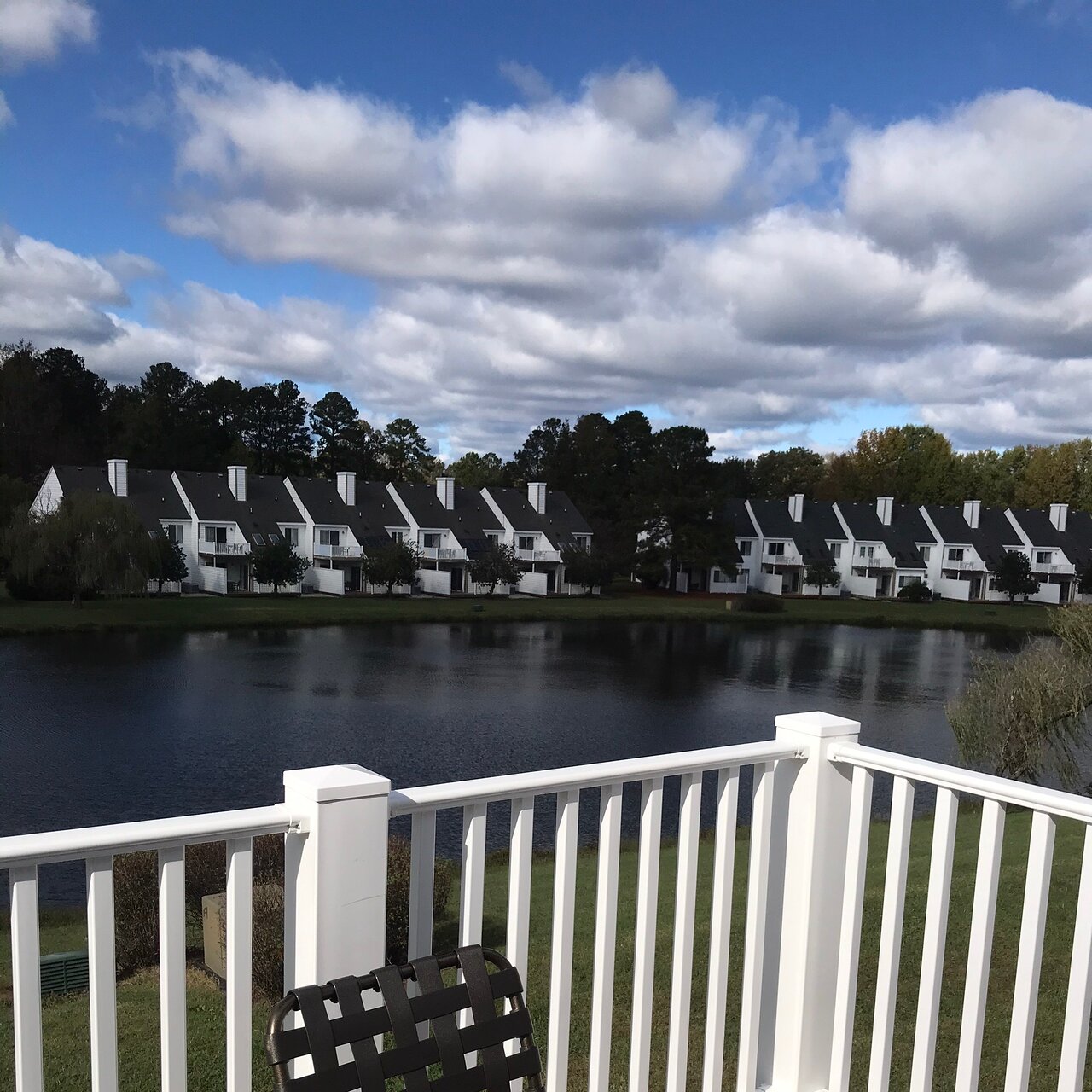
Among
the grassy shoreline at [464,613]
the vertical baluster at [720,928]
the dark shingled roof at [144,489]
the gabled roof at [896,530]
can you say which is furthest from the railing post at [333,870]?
the gabled roof at [896,530]

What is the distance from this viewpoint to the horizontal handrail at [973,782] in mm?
2211

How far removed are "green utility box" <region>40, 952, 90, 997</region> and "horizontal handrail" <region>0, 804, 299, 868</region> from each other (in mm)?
6231

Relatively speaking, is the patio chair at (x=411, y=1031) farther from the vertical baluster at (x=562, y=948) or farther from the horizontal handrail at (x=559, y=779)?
the vertical baluster at (x=562, y=948)

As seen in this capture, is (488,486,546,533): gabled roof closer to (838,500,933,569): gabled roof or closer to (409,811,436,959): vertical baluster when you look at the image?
(838,500,933,569): gabled roof

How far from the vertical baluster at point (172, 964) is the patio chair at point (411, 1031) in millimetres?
275

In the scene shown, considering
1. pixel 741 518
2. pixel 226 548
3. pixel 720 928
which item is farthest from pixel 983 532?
pixel 720 928

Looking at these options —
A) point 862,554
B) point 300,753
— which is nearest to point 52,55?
point 300,753

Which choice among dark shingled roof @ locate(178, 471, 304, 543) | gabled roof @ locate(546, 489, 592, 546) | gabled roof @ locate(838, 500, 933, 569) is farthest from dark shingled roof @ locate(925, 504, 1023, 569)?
dark shingled roof @ locate(178, 471, 304, 543)

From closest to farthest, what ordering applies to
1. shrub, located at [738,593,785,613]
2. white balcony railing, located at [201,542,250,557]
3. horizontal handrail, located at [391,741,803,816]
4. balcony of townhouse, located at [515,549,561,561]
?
horizontal handrail, located at [391,741,803,816], white balcony railing, located at [201,542,250,557], shrub, located at [738,593,785,613], balcony of townhouse, located at [515,549,561,561]

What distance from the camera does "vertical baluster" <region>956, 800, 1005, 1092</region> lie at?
2393mm

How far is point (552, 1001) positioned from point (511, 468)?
237ft

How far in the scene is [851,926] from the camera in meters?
2.78

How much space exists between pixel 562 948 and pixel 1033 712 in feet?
49.2

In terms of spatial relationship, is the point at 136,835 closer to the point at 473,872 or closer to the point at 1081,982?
the point at 473,872
